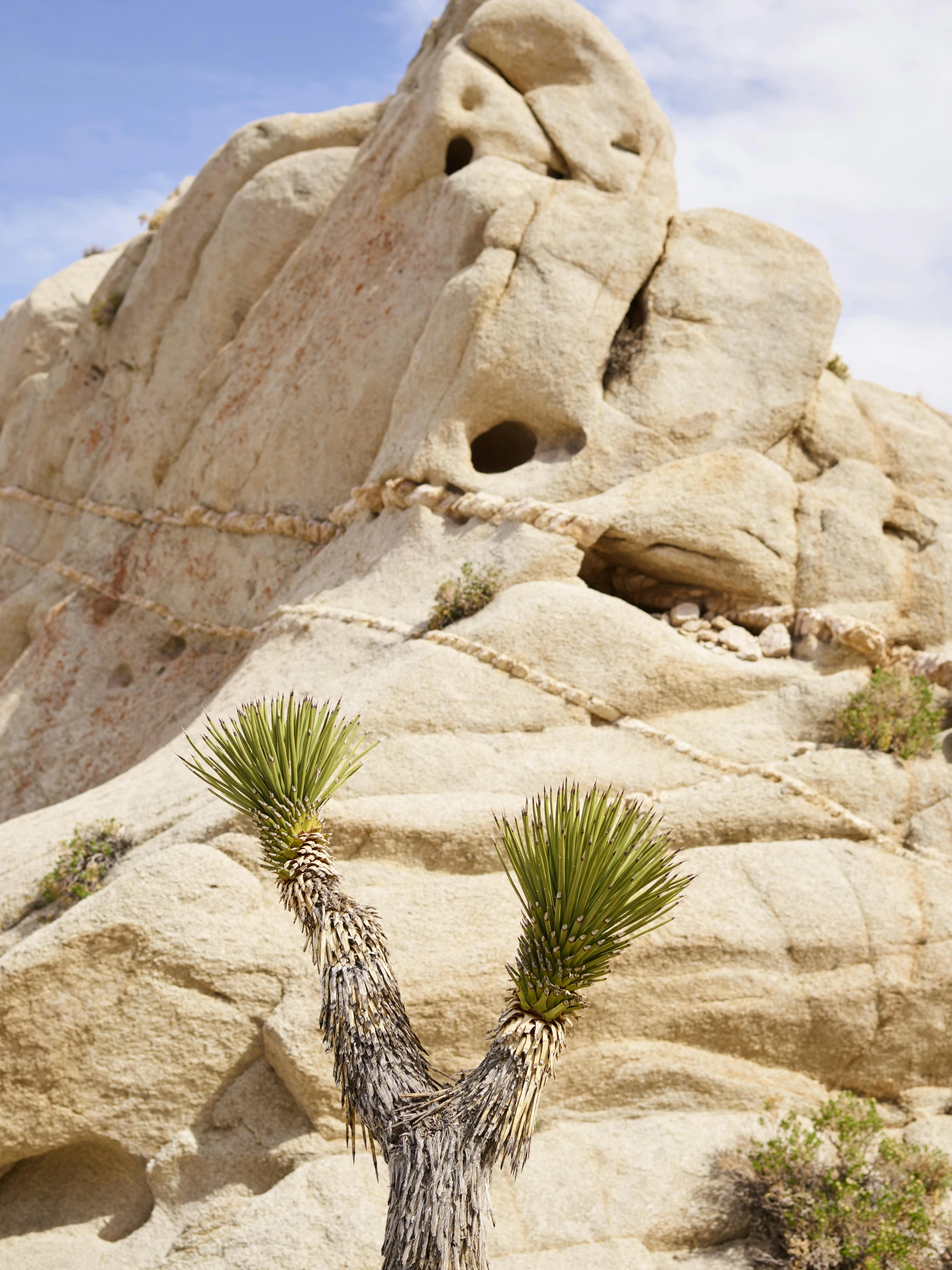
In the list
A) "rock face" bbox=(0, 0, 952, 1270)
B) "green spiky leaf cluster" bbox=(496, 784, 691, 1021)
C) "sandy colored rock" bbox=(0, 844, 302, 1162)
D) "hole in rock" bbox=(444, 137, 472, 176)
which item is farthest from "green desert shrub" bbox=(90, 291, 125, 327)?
"green spiky leaf cluster" bbox=(496, 784, 691, 1021)

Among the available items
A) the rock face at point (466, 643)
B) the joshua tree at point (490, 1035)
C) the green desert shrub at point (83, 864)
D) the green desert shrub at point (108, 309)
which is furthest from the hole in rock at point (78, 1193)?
the green desert shrub at point (108, 309)

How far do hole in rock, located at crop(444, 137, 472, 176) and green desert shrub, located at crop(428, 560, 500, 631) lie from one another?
295 inches

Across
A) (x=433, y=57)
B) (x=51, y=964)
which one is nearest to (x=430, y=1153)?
(x=51, y=964)

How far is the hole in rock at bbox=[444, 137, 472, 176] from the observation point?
1589 centimetres

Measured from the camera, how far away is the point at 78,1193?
8734mm

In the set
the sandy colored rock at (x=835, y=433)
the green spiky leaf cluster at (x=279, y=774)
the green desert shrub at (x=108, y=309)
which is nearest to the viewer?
the green spiky leaf cluster at (x=279, y=774)

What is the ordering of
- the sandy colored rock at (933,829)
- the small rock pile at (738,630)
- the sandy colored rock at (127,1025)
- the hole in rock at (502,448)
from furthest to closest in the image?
the hole in rock at (502,448) → the small rock pile at (738,630) → the sandy colored rock at (933,829) → the sandy colored rock at (127,1025)

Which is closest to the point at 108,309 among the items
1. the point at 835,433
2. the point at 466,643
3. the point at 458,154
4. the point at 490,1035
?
the point at 458,154

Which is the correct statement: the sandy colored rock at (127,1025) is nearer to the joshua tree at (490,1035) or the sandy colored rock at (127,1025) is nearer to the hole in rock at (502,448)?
the joshua tree at (490,1035)

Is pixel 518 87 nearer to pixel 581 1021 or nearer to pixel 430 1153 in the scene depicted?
pixel 581 1021

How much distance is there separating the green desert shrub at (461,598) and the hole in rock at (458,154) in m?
7.49

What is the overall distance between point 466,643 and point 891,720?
14.7ft

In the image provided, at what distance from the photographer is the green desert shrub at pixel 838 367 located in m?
15.5

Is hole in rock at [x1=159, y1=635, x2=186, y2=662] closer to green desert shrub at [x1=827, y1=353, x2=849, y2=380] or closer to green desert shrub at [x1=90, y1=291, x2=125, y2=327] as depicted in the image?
green desert shrub at [x1=90, y1=291, x2=125, y2=327]
